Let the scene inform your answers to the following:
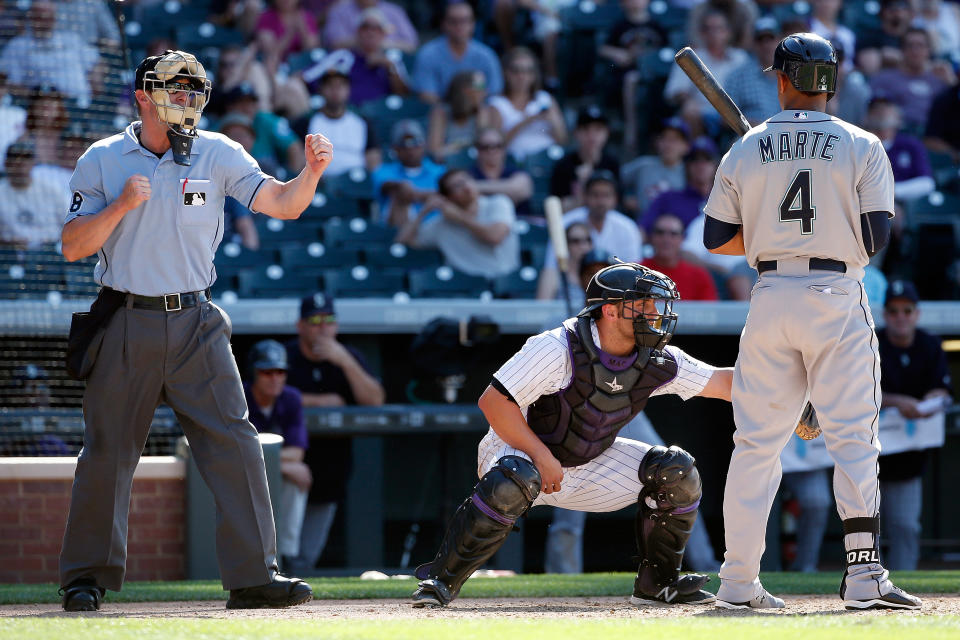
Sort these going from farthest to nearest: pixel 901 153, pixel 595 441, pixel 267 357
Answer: pixel 901 153, pixel 267 357, pixel 595 441

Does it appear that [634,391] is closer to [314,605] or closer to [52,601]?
[314,605]

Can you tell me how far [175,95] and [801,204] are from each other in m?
1.93

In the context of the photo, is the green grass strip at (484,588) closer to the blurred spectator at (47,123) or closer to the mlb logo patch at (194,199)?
the mlb logo patch at (194,199)

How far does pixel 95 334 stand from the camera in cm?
431

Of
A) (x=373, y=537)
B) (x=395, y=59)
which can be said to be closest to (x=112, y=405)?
(x=373, y=537)

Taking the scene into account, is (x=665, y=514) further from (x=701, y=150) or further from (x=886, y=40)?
(x=886, y=40)

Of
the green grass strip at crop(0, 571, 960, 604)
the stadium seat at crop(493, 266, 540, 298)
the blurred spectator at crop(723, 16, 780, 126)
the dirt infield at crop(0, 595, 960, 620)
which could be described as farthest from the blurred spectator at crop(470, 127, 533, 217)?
the dirt infield at crop(0, 595, 960, 620)

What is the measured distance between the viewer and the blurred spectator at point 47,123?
26.2 feet

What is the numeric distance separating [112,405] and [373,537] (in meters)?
4.03

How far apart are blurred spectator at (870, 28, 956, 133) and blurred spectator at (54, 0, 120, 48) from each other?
233 inches

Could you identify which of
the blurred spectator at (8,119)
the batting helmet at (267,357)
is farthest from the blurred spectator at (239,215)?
the batting helmet at (267,357)

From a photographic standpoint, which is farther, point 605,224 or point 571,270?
Answer: point 605,224

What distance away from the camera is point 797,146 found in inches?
160

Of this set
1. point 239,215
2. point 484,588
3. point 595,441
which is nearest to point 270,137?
point 239,215
